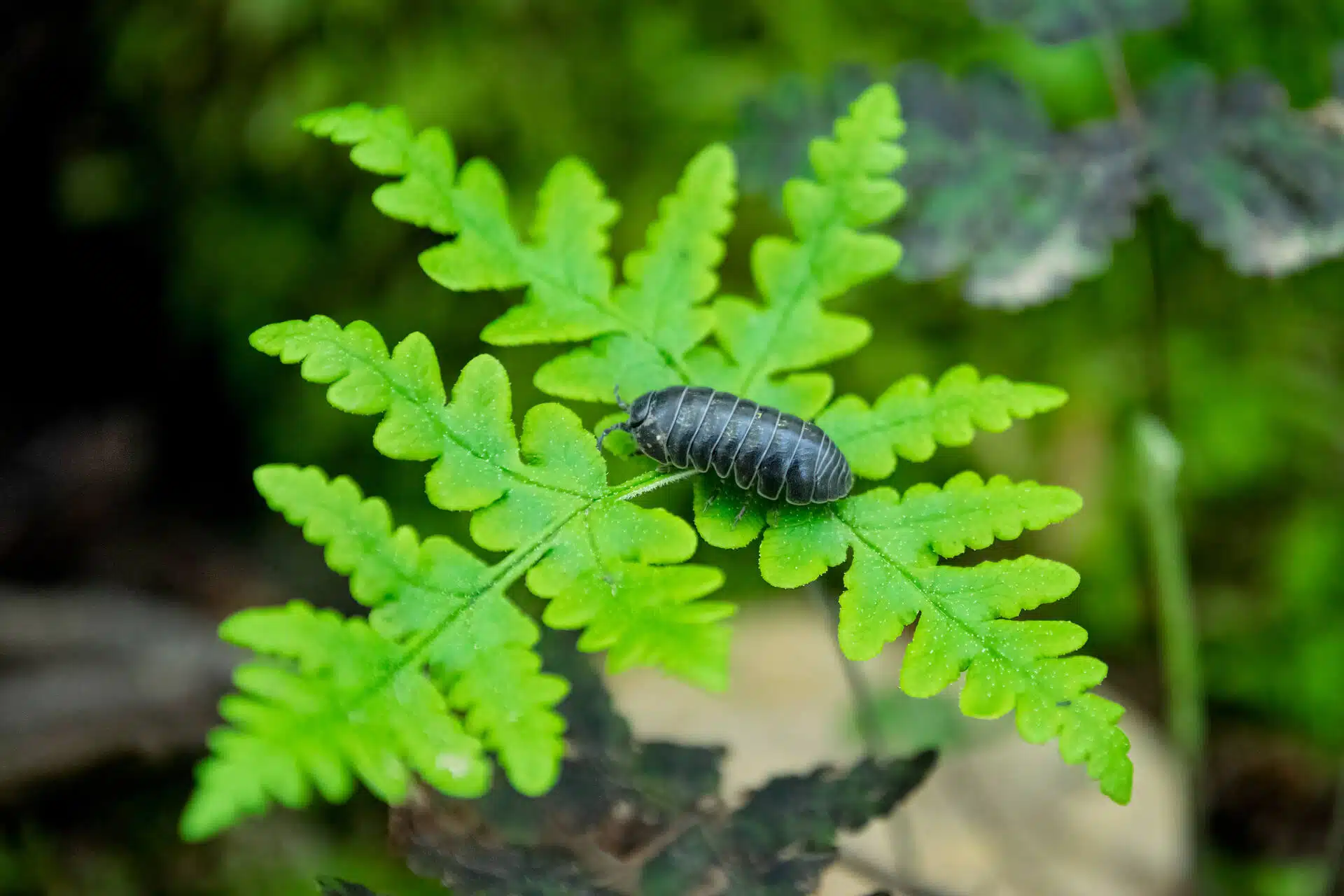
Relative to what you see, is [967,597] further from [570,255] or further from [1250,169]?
[1250,169]

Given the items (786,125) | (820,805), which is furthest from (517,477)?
(786,125)

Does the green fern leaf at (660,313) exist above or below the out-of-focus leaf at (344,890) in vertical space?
above

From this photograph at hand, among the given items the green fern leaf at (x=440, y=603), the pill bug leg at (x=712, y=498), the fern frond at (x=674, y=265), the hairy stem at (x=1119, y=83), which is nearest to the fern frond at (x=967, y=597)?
the pill bug leg at (x=712, y=498)

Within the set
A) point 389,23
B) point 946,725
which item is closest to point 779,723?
Answer: point 946,725

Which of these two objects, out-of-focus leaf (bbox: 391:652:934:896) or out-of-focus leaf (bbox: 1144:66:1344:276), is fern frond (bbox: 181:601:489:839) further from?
out-of-focus leaf (bbox: 1144:66:1344:276)

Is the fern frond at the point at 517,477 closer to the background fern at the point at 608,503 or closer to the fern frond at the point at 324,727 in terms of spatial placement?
the background fern at the point at 608,503

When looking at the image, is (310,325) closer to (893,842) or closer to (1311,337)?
(893,842)

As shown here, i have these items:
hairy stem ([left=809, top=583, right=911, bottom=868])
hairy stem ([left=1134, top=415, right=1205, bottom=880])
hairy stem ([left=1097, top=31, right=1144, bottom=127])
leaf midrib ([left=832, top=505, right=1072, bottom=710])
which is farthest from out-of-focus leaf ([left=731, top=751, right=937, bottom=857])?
hairy stem ([left=1097, top=31, right=1144, bottom=127])
